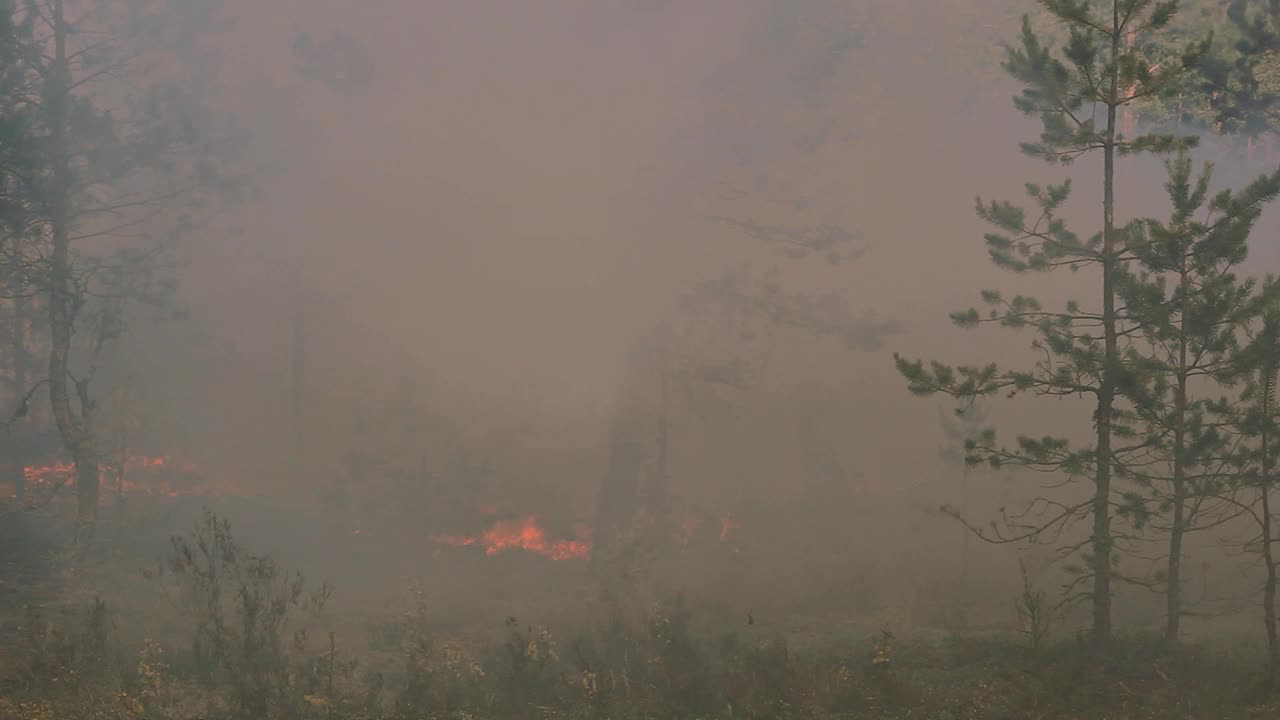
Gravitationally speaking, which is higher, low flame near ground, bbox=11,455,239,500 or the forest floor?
low flame near ground, bbox=11,455,239,500

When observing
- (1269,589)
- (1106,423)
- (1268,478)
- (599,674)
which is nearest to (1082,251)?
(1106,423)

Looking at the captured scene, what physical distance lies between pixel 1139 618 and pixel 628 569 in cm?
1273

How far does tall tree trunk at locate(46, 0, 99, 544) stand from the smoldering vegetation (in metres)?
0.19

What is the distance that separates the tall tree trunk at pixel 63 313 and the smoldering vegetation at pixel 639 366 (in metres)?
0.19

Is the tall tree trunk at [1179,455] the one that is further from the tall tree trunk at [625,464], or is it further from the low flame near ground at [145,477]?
the low flame near ground at [145,477]

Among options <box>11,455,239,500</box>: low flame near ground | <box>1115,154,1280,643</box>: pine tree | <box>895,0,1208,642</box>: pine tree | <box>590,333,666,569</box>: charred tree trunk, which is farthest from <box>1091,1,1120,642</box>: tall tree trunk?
<box>11,455,239,500</box>: low flame near ground

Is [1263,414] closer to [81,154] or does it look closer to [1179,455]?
[1179,455]

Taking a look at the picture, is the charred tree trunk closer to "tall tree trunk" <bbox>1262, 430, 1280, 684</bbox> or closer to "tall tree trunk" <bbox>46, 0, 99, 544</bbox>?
"tall tree trunk" <bbox>46, 0, 99, 544</bbox>

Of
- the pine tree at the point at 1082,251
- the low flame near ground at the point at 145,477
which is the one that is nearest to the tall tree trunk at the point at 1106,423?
the pine tree at the point at 1082,251

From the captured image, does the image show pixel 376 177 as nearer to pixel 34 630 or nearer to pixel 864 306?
pixel 864 306

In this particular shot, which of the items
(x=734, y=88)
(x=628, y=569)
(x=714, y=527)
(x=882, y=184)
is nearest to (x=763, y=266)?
(x=734, y=88)

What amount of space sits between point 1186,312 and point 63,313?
23.6 meters

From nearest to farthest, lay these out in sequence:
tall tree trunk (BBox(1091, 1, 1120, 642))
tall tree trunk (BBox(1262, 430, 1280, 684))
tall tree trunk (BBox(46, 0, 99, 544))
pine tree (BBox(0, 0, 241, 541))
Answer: tall tree trunk (BBox(1262, 430, 1280, 684)) → tall tree trunk (BBox(1091, 1, 1120, 642)) → tall tree trunk (BBox(46, 0, 99, 544)) → pine tree (BBox(0, 0, 241, 541))

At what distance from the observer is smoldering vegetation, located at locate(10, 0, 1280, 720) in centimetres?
1202
